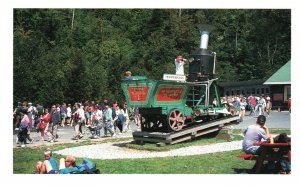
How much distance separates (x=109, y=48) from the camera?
32312 mm

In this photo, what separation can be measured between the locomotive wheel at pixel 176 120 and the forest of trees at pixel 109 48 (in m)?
5.30

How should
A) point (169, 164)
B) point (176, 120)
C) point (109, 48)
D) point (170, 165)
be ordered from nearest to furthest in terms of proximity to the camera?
1. point (170, 165)
2. point (169, 164)
3. point (176, 120)
4. point (109, 48)

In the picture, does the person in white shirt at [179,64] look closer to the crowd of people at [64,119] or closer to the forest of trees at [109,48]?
the forest of trees at [109,48]

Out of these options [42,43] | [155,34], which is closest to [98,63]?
[42,43]

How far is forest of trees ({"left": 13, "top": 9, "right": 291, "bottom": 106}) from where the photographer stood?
23703 millimetres

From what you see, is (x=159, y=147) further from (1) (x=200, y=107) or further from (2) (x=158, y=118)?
(1) (x=200, y=107)

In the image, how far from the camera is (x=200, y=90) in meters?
18.9

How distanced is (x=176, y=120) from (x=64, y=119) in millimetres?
10628

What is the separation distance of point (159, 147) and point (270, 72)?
86.5 feet

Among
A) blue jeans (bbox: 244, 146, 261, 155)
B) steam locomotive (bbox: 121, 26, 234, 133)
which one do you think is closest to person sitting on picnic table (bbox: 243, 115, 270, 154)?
blue jeans (bbox: 244, 146, 261, 155)

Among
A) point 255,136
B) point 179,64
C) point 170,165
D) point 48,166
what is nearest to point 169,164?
point 170,165

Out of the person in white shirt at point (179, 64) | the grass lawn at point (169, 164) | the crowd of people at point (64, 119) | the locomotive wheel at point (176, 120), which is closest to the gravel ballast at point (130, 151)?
the grass lawn at point (169, 164)

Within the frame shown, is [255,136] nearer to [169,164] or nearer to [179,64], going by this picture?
[169,164]

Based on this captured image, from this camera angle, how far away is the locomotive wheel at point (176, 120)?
57.5 ft
